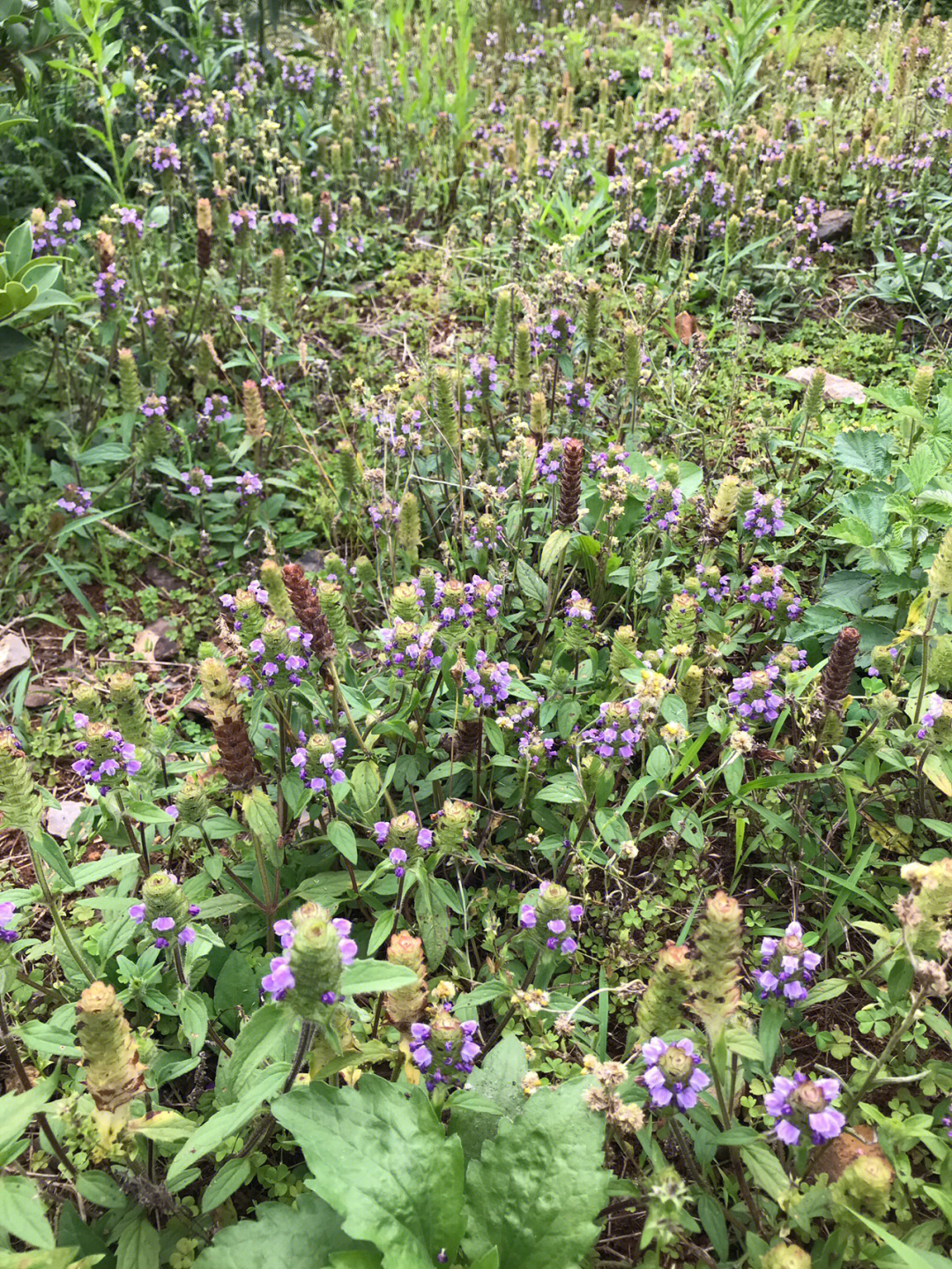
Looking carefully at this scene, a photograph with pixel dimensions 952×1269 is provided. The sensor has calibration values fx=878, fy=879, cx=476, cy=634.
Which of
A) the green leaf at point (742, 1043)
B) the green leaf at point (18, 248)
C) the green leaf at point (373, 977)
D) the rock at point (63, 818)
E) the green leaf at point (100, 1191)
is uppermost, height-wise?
the green leaf at point (18, 248)

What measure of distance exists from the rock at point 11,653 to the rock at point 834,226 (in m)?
4.96

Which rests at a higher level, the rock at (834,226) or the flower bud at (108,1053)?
the rock at (834,226)

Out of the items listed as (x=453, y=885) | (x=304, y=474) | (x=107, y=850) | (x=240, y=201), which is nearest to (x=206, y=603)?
(x=304, y=474)

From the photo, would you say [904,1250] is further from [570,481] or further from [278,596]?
[570,481]

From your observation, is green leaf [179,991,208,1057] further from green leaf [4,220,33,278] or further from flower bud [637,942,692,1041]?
green leaf [4,220,33,278]

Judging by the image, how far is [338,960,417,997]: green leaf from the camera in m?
1.56

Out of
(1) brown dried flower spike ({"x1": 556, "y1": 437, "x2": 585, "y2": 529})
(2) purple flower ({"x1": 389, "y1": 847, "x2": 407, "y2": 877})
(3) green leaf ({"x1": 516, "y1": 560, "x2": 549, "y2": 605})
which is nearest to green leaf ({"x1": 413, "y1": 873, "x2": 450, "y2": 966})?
(2) purple flower ({"x1": 389, "y1": 847, "x2": 407, "y2": 877})

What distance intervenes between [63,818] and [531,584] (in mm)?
1817

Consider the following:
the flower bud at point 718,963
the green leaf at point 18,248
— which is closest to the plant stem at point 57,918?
the flower bud at point 718,963

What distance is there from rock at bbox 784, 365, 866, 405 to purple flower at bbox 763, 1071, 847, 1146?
3.32 metres

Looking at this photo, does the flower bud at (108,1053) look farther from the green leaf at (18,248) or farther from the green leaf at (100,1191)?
the green leaf at (18,248)

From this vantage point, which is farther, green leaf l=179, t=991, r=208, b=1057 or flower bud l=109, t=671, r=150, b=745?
flower bud l=109, t=671, r=150, b=745

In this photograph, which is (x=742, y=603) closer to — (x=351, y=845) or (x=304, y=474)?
(x=351, y=845)

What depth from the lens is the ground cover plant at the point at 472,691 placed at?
1.73m
